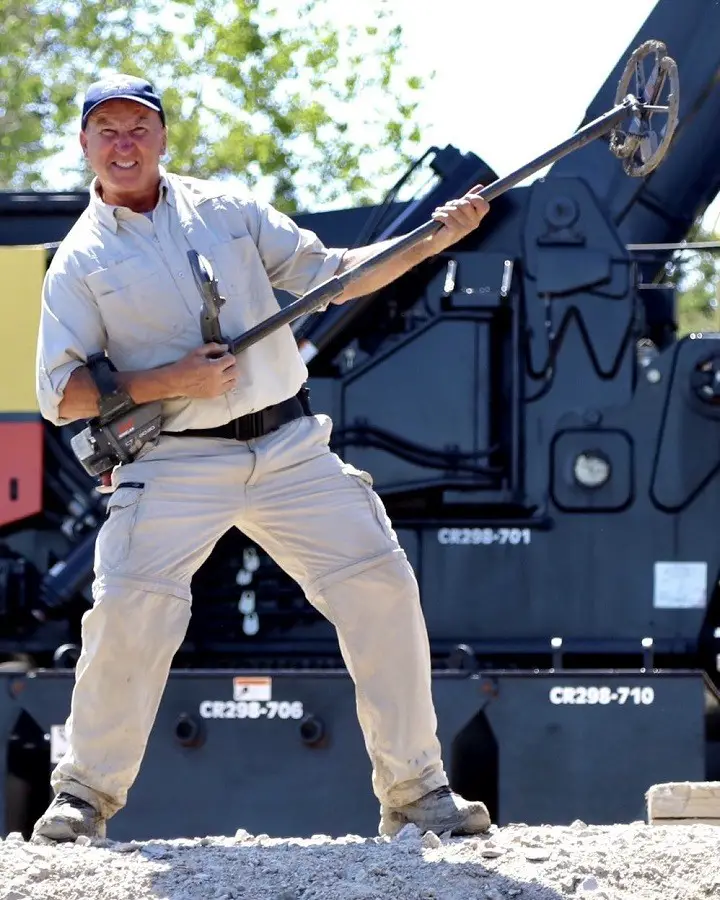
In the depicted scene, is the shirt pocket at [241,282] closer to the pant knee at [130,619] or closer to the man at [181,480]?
the man at [181,480]

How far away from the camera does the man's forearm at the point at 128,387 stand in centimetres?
414

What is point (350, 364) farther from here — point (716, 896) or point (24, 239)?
point (716, 896)

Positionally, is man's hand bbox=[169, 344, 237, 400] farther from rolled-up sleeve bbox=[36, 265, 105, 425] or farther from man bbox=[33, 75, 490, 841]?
rolled-up sleeve bbox=[36, 265, 105, 425]

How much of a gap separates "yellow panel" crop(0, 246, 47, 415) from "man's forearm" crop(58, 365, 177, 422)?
7.97ft

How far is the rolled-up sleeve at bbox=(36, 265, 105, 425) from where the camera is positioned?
13.8 ft

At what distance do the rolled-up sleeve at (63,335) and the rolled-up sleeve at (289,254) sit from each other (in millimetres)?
467

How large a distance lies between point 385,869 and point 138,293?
4.84 ft

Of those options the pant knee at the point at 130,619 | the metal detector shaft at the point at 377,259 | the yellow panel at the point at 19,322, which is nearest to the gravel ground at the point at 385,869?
the pant knee at the point at 130,619

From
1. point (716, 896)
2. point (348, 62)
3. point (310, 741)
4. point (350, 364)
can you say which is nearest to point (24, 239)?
point (350, 364)

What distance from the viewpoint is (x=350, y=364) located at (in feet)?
21.6

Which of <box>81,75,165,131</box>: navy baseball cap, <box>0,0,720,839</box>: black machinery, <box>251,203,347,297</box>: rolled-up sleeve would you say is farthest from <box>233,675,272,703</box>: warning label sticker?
<box>81,75,165,131</box>: navy baseball cap

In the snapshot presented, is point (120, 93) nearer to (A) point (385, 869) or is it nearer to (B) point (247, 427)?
(B) point (247, 427)

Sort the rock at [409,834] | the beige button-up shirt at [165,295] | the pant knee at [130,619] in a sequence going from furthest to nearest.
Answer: the beige button-up shirt at [165,295] < the pant knee at [130,619] < the rock at [409,834]

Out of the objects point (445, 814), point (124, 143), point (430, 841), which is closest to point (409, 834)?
point (430, 841)
